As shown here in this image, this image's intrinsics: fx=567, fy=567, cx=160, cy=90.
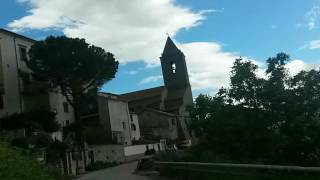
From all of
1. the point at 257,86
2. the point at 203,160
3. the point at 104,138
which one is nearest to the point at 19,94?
the point at 104,138

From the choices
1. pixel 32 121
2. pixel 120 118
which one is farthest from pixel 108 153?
pixel 120 118

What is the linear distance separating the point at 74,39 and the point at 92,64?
353 cm

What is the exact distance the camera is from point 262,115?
29.6m

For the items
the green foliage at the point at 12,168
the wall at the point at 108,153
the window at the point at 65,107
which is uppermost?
the window at the point at 65,107

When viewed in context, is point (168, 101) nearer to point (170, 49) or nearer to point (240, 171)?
point (170, 49)

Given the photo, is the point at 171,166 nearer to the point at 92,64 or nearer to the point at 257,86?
the point at 257,86

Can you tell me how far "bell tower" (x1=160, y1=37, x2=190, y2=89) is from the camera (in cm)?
12825

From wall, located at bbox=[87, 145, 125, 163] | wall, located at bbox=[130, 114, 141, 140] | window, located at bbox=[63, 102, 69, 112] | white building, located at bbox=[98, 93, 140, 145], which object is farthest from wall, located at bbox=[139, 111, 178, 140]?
wall, located at bbox=[87, 145, 125, 163]

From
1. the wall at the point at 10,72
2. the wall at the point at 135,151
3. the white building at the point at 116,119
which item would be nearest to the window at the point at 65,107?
the white building at the point at 116,119

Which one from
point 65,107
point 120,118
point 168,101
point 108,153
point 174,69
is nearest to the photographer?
point 108,153

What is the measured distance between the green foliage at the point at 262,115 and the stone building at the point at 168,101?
241 ft

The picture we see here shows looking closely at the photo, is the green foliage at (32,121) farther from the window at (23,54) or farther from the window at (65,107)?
the window at (65,107)

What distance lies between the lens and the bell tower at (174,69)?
128 m

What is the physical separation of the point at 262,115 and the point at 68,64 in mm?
36071
